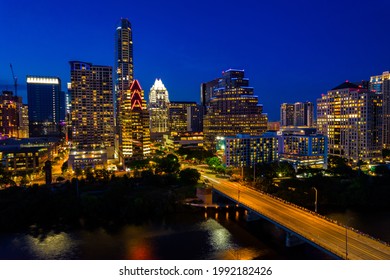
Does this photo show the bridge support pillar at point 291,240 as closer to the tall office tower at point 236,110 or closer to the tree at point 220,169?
the tree at point 220,169

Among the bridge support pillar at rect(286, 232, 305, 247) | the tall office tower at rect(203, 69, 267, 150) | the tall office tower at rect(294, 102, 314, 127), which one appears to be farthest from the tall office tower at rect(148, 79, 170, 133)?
the bridge support pillar at rect(286, 232, 305, 247)

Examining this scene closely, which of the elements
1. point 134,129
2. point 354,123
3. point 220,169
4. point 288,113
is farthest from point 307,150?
point 288,113

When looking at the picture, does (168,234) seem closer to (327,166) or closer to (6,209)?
(6,209)

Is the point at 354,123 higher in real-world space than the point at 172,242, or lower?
higher

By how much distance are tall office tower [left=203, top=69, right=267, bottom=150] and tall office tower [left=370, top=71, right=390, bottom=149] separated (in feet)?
76.6

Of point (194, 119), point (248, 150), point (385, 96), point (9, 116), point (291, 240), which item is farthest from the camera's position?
point (194, 119)

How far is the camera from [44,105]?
13525cm

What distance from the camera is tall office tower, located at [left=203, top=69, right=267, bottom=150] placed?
211 ft

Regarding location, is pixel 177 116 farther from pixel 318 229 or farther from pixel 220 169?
pixel 318 229

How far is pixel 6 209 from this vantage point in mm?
28766

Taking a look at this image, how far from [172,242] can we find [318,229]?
9.74 m

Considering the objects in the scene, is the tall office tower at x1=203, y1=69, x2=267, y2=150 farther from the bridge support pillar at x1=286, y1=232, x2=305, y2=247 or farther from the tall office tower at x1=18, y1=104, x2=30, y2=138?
the tall office tower at x1=18, y1=104, x2=30, y2=138

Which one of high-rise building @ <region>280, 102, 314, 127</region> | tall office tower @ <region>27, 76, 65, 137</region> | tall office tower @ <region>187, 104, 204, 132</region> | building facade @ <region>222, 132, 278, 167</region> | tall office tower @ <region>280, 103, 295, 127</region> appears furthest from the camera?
tall office tower @ <region>27, 76, 65, 137</region>
